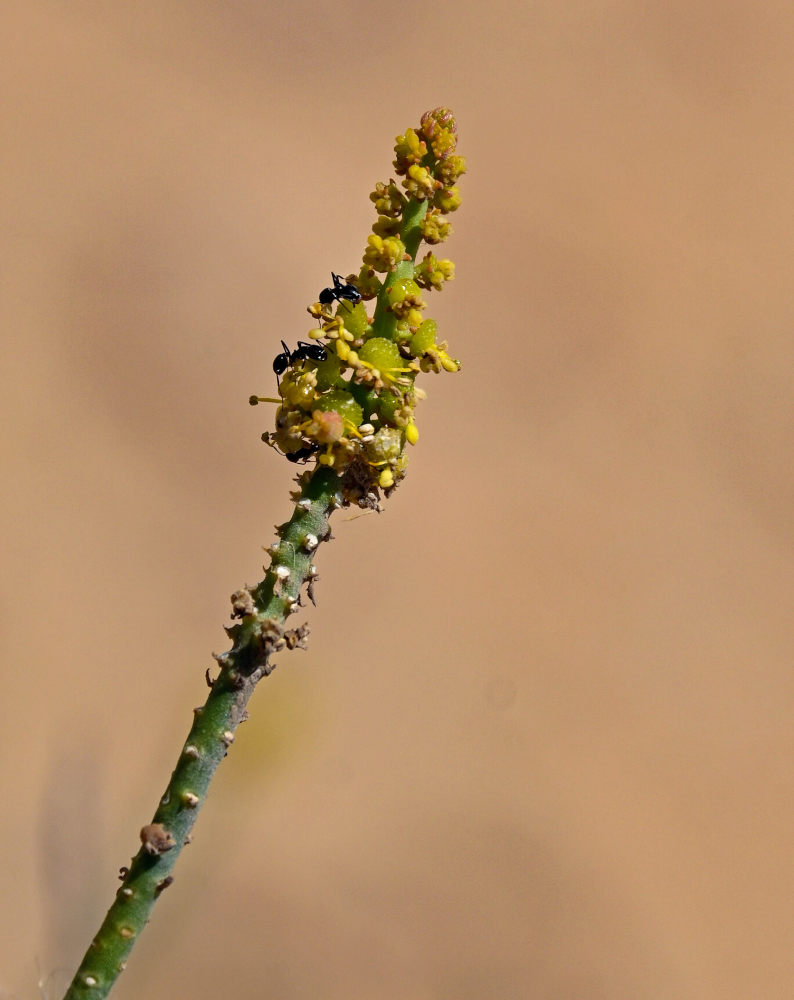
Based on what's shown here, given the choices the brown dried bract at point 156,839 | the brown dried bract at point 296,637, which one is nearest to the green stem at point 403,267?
the brown dried bract at point 296,637

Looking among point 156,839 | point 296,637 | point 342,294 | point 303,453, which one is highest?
point 342,294

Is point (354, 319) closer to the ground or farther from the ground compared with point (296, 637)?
farther from the ground

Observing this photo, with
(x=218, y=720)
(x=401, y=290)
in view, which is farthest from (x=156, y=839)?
(x=401, y=290)

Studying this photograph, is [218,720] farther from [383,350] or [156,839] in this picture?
[383,350]

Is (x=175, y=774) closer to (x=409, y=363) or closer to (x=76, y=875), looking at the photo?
(x=409, y=363)

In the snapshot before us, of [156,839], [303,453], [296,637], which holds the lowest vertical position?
[156,839]

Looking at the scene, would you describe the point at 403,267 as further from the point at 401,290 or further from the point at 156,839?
the point at 156,839

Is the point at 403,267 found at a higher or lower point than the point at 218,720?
higher

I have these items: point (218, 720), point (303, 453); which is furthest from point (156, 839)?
point (303, 453)

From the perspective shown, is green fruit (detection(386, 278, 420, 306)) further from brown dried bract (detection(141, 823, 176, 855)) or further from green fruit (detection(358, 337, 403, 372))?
brown dried bract (detection(141, 823, 176, 855))

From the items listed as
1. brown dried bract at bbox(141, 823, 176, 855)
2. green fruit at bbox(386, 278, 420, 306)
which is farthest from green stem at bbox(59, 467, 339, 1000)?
green fruit at bbox(386, 278, 420, 306)
